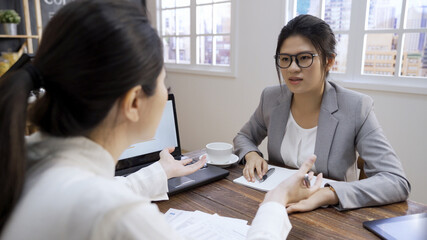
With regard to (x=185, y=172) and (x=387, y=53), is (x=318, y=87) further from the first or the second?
(x=387, y=53)

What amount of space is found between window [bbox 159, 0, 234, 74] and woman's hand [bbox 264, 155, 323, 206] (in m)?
2.67

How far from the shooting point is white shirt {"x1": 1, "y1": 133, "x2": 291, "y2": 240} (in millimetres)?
475

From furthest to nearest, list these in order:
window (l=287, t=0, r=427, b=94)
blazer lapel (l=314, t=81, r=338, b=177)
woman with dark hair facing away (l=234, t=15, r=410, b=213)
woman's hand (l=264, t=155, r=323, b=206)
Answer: window (l=287, t=0, r=427, b=94)
blazer lapel (l=314, t=81, r=338, b=177)
woman with dark hair facing away (l=234, t=15, r=410, b=213)
woman's hand (l=264, t=155, r=323, b=206)

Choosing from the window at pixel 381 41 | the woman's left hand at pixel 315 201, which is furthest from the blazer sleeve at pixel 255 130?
the window at pixel 381 41

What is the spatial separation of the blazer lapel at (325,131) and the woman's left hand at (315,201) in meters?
0.40

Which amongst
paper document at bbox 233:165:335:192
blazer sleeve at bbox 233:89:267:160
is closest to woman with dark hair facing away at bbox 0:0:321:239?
paper document at bbox 233:165:335:192

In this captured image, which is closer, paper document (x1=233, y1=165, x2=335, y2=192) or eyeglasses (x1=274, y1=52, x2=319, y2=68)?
paper document (x1=233, y1=165, x2=335, y2=192)

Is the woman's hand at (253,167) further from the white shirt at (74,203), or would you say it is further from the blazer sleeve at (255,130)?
the white shirt at (74,203)

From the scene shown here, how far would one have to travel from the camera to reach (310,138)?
63.9 inches

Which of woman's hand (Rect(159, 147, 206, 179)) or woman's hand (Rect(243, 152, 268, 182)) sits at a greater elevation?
woman's hand (Rect(159, 147, 206, 179))

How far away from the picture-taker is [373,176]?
1247 millimetres

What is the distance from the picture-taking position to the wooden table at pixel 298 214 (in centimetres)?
93

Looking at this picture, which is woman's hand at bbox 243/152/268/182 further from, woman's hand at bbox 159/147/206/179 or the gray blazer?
woman's hand at bbox 159/147/206/179

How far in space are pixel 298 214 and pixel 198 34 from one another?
325 centimetres
